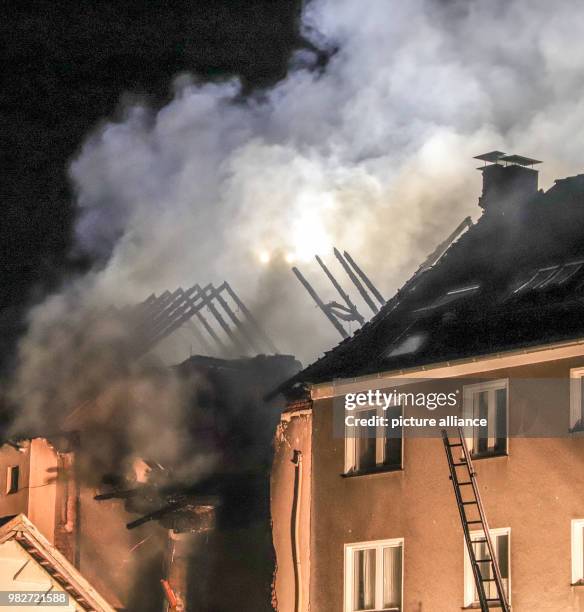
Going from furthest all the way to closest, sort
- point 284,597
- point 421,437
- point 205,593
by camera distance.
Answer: point 205,593 → point 284,597 → point 421,437

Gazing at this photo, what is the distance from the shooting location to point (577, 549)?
62.4 feet

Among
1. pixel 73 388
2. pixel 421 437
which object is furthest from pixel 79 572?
pixel 421 437

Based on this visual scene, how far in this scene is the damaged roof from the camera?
20.9m

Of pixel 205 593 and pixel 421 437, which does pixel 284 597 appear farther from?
pixel 205 593

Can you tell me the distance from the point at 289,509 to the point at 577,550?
243 inches

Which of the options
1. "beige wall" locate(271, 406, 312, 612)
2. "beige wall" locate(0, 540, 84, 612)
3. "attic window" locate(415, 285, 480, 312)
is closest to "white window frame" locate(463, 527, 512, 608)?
"beige wall" locate(271, 406, 312, 612)

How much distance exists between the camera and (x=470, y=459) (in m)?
20.2

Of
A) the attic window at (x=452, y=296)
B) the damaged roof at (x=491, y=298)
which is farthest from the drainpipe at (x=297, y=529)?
the attic window at (x=452, y=296)

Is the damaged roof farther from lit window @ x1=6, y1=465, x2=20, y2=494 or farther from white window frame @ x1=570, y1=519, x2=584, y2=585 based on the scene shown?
lit window @ x1=6, y1=465, x2=20, y2=494

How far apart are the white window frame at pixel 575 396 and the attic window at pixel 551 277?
7.45ft

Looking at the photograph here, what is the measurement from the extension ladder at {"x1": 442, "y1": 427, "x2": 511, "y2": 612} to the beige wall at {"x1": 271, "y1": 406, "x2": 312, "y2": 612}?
11.3ft

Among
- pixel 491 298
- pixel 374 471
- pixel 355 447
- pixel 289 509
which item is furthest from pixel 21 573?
pixel 491 298

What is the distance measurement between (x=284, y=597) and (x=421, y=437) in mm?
3858

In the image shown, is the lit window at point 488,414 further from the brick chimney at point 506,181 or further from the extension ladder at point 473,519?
the brick chimney at point 506,181
